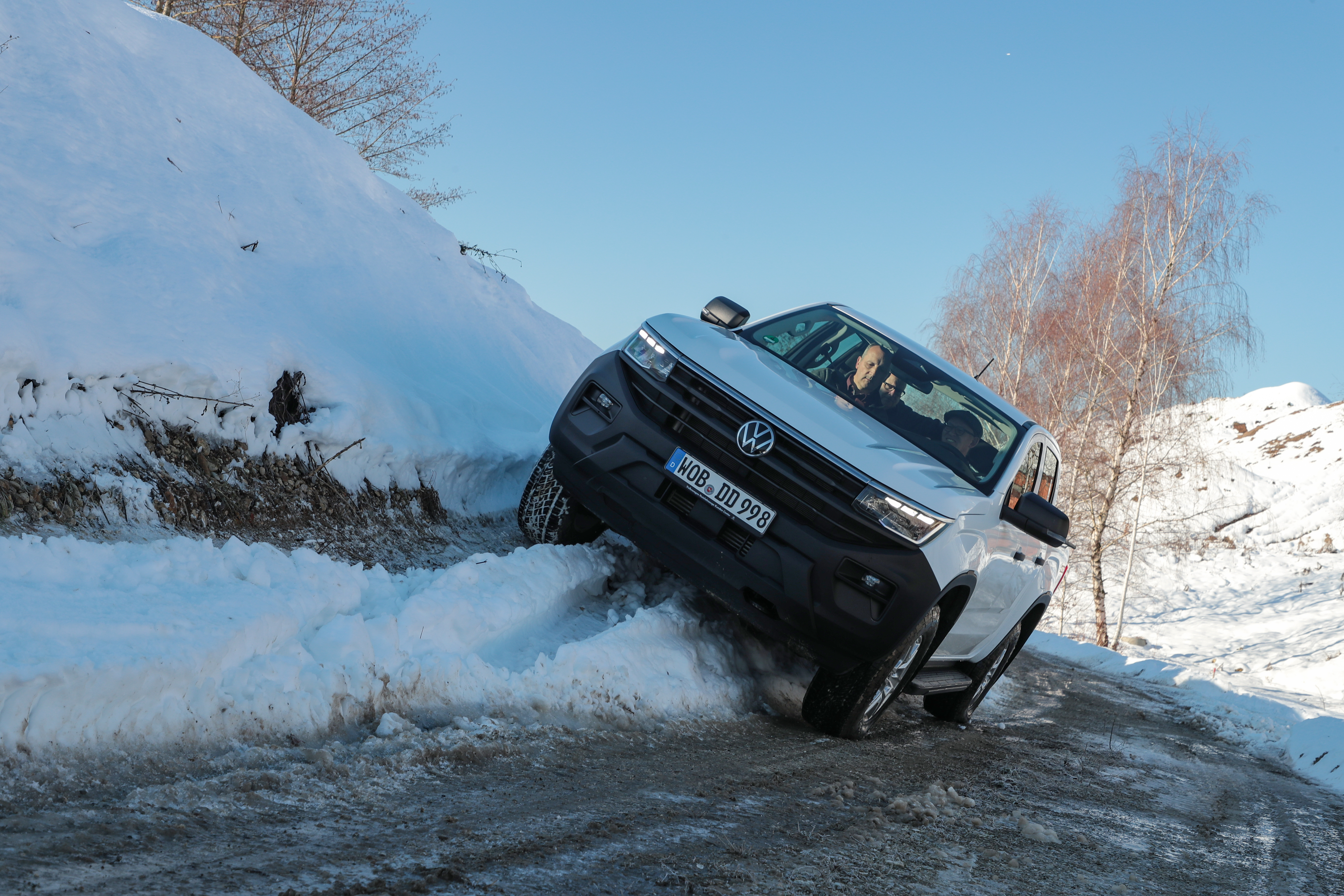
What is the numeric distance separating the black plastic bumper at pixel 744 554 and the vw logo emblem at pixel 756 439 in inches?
9.5

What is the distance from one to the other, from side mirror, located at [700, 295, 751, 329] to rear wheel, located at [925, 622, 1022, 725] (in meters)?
2.41

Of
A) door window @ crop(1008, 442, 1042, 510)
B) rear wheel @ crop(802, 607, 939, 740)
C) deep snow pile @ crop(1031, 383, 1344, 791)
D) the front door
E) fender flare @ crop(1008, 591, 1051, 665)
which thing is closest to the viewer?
rear wheel @ crop(802, 607, 939, 740)

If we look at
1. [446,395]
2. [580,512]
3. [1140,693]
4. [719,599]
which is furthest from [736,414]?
[1140,693]

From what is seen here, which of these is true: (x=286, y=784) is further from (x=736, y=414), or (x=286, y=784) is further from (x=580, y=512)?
(x=580, y=512)

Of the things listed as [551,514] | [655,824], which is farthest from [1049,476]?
[655,824]

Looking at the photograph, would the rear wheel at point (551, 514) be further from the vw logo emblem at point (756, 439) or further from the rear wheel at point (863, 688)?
the rear wheel at point (863, 688)

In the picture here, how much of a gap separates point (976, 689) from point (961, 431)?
1651 mm

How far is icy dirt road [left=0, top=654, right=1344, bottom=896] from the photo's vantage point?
207cm

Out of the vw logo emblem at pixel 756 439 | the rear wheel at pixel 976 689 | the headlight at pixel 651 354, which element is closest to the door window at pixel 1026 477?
the rear wheel at pixel 976 689

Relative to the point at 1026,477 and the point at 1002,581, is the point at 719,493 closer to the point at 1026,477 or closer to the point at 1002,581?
the point at 1002,581

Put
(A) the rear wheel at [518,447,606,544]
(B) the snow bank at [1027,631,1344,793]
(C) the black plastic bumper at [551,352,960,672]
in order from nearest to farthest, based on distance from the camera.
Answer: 1. (C) the black plastic bumper at [551,352,960,672]
2. (A) the rear wheel at [518,447,606,544]
3. (B) the snow bank at [1027,631,1344,793]

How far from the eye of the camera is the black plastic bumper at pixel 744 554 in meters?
3.93

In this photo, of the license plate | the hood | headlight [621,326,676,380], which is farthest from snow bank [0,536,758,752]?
the hood

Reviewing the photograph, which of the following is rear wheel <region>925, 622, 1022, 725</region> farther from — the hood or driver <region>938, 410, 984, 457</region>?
the hood
